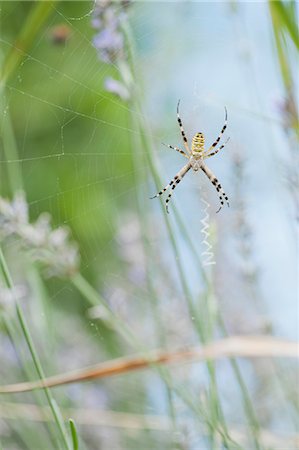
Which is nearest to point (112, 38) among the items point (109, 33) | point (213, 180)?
point (109, 33)

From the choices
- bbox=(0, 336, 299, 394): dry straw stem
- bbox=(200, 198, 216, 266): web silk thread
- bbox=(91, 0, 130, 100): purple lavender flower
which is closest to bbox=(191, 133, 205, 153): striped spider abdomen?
bbox=(200, 198, 216, 266): web silk thread

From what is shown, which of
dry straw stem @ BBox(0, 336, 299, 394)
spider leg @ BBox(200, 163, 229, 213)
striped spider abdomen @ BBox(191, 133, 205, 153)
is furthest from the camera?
spider leg @ BBox(200, 163, 229, 213)

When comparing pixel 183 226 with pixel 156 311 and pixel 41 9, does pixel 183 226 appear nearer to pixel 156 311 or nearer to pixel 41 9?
pixel 156 311

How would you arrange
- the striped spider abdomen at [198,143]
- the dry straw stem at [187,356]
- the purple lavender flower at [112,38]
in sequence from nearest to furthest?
the dry straw stem at [187,356] < the purple lavender flower at [112,38] < the striped spider abdomen at [198,143]

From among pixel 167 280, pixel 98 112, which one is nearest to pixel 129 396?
pixel 167 280

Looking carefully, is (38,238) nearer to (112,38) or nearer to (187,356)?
(112,38)

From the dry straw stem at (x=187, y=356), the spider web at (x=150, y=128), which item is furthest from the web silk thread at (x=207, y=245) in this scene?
the dry straw stem at (x=187, y=356)

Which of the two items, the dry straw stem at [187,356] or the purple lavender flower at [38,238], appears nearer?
the dry straw stem at [187,356]

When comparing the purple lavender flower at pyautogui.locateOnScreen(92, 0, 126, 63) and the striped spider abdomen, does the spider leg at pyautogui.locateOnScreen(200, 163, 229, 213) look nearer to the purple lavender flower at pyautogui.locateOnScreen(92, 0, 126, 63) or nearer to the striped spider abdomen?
the striped spider abdomen

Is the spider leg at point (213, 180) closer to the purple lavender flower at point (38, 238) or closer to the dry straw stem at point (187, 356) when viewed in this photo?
the purple lavender flower at point (38, 238)

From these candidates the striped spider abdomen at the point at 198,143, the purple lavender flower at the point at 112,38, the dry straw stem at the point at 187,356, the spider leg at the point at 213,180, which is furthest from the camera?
the spider leg at the point at 213,180
